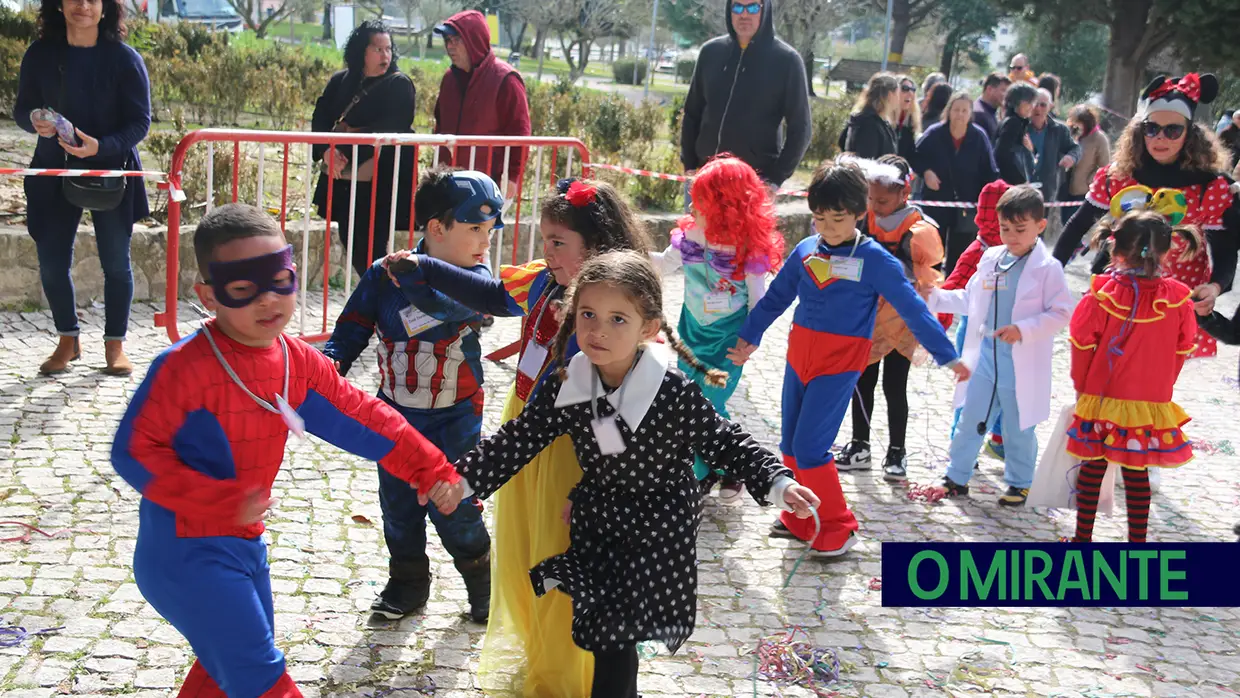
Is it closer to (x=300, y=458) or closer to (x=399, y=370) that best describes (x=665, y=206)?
(x=300, y=458)

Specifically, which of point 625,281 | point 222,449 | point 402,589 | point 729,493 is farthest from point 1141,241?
point 222,449

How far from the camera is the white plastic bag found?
17.4ft

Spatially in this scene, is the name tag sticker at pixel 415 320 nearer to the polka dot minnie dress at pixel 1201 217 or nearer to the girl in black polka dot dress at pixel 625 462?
the girl in black polka dot dress at pixel 625 462

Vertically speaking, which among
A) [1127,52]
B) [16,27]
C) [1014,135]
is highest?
[1127,52]

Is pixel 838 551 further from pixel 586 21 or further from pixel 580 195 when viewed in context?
pixel 586 21

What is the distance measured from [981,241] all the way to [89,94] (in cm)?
476

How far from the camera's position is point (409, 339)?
3.86 m

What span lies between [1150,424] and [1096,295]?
22.5 inches

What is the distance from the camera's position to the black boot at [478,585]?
163 inches

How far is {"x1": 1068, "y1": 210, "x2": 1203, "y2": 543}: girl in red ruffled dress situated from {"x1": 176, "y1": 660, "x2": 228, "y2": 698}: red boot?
11.4ft

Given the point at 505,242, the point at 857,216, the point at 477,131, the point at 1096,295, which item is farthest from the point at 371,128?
the point at 1096,295

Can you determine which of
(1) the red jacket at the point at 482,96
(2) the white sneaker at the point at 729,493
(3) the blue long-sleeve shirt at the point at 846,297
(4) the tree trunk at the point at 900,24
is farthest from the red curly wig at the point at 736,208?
(4) the tree trunk at the point at 900,24

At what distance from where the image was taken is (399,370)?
387 cm

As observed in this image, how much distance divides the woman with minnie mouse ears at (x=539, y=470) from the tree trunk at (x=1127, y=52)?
2442cm
